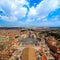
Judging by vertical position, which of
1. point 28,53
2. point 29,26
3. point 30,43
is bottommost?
point 28,53

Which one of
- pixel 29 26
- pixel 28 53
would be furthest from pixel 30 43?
pixel 29 26

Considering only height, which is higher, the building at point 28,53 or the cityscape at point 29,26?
the cityscape at point 29,26

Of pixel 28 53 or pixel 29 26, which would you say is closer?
pixel 28 53

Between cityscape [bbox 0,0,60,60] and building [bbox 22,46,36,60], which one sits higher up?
cityscape [bbox 0,0,60,60]

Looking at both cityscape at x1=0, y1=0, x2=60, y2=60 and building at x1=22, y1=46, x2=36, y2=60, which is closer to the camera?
building at x1=22, y1=46, x2=36, y2=60

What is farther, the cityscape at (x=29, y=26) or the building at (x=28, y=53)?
the cityscape at (x=29, y=26)

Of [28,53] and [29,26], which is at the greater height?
[29,26]

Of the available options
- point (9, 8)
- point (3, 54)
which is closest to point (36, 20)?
point (9, 8)

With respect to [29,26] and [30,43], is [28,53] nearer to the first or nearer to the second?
[30,43]

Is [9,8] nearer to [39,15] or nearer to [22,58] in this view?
[39,15]
